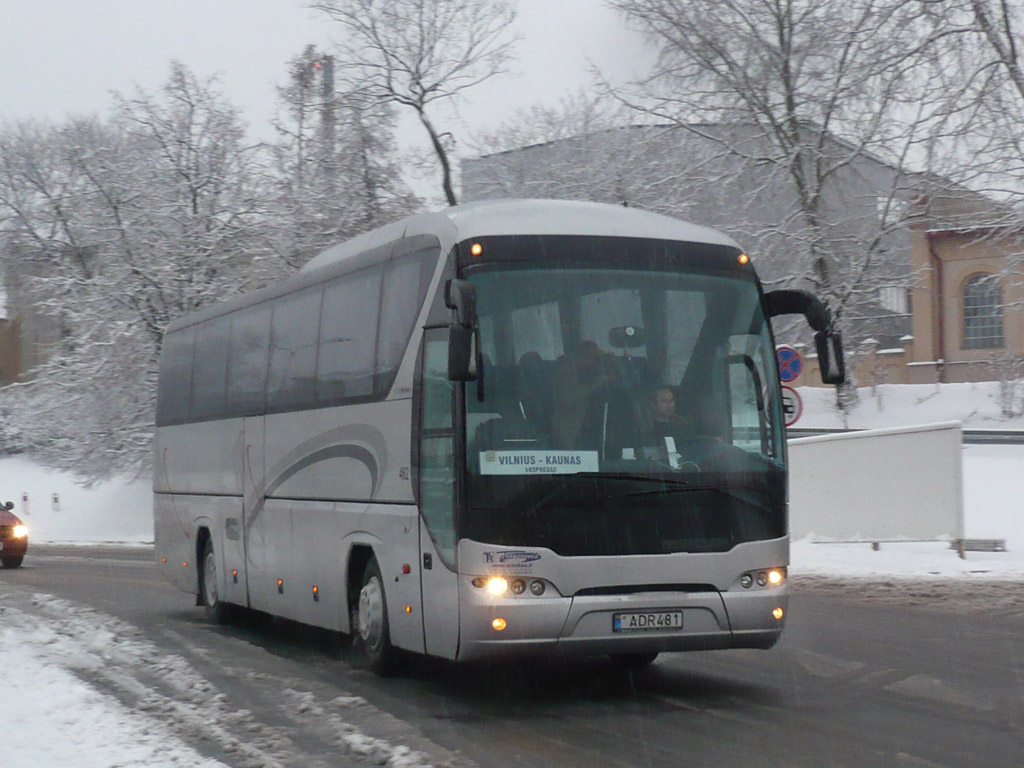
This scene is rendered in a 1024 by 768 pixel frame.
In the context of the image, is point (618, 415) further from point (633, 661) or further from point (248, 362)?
point (248, 362)

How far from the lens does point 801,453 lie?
21797mm

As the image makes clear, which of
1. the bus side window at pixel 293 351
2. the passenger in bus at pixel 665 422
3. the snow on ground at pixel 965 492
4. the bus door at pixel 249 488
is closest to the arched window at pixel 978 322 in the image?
the snow on ground at pixel 965 492

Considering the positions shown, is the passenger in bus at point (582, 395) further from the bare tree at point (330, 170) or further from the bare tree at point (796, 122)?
the bare tree at point (330, 170)

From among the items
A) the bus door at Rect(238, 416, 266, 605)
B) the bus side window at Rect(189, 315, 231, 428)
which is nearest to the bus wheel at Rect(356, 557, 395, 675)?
the bus door at Rect(238, 416, 266, 605)

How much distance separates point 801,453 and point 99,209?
82.6 feet

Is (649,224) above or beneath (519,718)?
above

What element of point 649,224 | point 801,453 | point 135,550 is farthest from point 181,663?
point 135,550

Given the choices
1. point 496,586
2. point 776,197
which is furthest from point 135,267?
point 496,586

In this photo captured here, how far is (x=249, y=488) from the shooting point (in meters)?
14.2

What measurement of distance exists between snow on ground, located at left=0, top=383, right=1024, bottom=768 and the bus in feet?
4.65

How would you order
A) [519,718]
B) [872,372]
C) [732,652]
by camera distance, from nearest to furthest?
[519,718]
[732,652]
[872,372]

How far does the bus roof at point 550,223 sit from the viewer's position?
990cm

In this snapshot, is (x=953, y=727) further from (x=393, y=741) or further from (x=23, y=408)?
(x=23, y=408)

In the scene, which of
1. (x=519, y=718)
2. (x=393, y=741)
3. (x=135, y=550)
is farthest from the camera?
(x=135, y=550)
